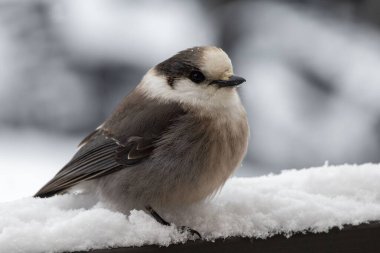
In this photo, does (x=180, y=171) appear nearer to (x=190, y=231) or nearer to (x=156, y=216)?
(x=156, y=216)

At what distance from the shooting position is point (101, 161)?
119 inches

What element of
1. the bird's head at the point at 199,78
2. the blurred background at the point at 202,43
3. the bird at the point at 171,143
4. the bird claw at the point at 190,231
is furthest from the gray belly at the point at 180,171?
the blurred background at the point at 202,43

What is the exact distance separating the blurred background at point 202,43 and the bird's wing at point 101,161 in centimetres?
131

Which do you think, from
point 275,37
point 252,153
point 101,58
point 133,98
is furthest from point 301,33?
point 133,98

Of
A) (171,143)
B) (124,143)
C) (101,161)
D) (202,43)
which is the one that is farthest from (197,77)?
(202,43)

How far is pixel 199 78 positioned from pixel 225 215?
688 mm

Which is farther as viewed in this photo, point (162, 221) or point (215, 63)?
point (215, 63)

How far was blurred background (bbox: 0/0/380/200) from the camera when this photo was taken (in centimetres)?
446

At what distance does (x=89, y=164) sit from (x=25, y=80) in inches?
62.8

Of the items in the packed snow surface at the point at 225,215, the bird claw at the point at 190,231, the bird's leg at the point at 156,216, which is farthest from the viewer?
the bird's leg at the point at 156,216

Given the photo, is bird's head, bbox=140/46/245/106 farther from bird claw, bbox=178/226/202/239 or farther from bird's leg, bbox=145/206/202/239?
bird claw, bbox=178/226/202/239

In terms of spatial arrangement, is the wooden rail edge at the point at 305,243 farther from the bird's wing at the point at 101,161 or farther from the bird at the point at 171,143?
the bird's wing at the point at 101,161

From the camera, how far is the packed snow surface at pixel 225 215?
221cm

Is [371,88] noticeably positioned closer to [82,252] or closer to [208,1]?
[208,1]
